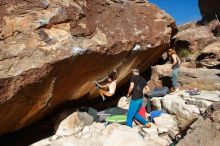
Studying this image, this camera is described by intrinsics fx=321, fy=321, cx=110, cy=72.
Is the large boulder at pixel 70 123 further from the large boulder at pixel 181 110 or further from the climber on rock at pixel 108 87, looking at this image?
the large boulder at pixel 181 110

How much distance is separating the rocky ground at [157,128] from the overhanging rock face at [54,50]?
0.72m

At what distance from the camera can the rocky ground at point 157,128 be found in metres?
6.13

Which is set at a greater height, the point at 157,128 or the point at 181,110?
the point at 181,110

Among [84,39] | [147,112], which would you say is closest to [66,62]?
[84,39]

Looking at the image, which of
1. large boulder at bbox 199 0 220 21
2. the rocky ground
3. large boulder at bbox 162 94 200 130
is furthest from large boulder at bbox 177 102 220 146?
large boulder at bbox 199 0 220 21

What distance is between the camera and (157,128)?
25.8 ft

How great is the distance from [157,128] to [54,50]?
3202mm

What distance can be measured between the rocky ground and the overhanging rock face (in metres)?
0.72

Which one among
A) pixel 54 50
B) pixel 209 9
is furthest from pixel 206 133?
pixel 209 9

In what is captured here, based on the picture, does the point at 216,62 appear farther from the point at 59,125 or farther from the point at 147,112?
the point at 59,125

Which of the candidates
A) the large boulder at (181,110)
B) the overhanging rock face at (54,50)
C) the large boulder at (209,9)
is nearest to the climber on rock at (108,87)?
the overhanging rock face at (54,50)

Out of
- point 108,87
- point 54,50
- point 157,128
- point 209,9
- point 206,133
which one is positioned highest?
point 209,9

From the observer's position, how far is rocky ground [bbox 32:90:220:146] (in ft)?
20.1

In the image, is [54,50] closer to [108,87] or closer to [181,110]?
[108,87]
